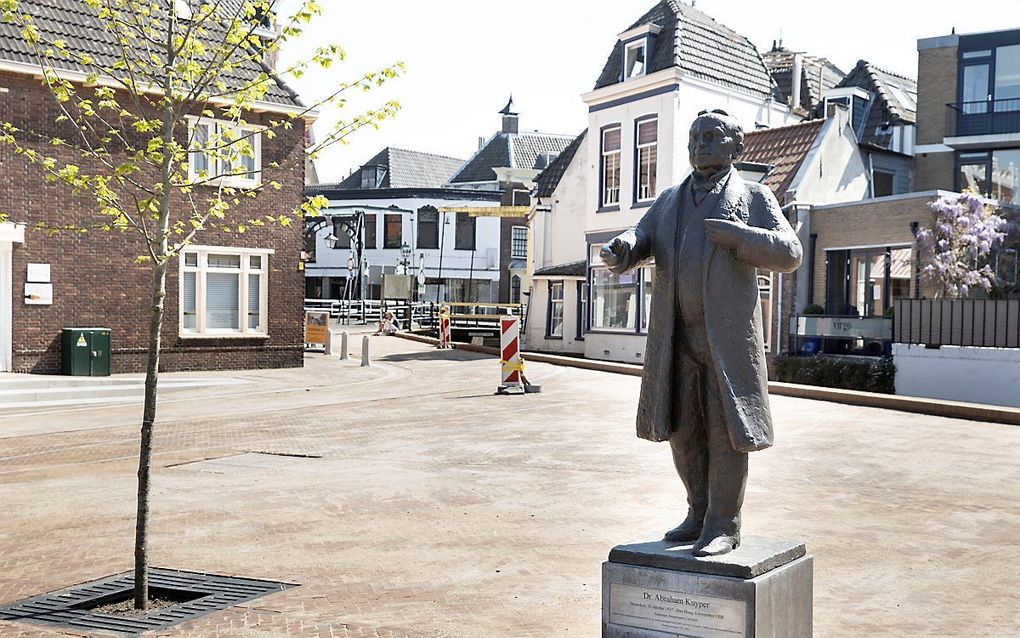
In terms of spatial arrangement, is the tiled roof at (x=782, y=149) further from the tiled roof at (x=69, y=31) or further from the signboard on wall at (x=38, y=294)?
the signboard on wall at (x=38, y=294)

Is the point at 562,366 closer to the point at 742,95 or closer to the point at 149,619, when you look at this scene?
the point at 742,95

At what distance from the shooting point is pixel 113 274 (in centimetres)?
2197

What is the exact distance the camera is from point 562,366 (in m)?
27.1

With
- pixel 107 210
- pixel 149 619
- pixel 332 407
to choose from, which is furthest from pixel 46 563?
pixel 332 407

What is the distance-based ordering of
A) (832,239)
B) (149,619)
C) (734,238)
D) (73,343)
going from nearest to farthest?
(734,238) → (149,619) → (73,343) → (832,239)

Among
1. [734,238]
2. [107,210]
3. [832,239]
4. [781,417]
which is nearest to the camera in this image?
[734,238]

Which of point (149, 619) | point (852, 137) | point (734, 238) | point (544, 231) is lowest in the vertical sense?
point (149, 619)

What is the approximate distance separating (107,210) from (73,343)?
15140 millimetres

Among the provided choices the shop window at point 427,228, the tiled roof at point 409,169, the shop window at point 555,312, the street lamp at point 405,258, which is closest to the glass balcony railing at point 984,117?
the shop window at point 555,312

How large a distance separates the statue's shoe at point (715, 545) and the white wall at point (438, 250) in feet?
202

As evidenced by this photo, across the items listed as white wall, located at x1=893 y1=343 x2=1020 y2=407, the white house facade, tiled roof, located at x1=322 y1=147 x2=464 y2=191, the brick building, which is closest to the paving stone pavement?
white wall, located at x1=893 y1=343 x2=1020 y2=407

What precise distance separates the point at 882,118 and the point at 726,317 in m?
34.7

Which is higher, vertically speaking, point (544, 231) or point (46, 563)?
point (544, 231)

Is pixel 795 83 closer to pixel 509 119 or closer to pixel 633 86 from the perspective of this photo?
pixel 633 86
